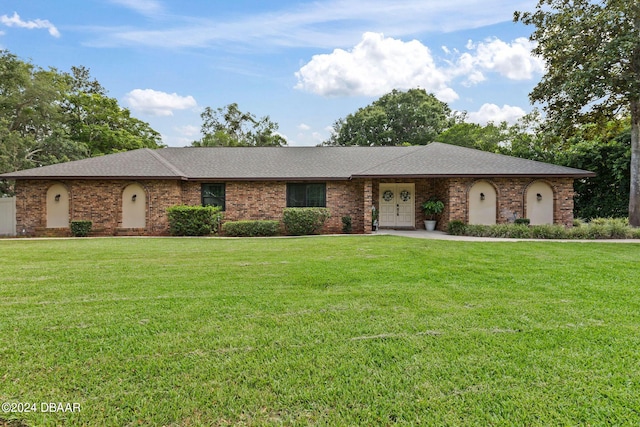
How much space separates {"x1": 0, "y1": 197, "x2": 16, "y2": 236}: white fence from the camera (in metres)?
14.2

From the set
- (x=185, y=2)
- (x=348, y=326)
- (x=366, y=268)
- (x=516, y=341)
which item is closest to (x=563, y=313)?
(x=516, y=341)

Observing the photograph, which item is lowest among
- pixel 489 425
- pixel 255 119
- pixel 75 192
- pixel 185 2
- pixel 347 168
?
pixel 489 425

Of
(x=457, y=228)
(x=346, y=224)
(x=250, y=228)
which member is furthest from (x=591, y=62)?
(x=250, y=228)

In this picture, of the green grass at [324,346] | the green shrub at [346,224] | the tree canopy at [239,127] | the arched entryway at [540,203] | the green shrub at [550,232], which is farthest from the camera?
the tree canopy at [239,127]

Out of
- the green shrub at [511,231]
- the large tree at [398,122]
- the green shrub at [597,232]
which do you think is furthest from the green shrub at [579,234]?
the large tree at [398,122]

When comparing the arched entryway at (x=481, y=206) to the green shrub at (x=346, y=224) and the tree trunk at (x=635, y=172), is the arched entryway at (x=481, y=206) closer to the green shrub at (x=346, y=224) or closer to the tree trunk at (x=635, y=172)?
the green shrub at (x=346, y=224)

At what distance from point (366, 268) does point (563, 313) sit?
3184mm

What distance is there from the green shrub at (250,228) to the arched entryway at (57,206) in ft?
22.5

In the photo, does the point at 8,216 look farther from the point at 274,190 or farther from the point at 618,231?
the point at 618,231

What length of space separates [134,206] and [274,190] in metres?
6.00

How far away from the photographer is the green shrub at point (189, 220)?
13.2 m

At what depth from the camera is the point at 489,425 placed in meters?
1.93

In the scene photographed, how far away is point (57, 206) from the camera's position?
13.8 meters

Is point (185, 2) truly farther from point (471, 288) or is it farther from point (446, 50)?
point (471, 288)
